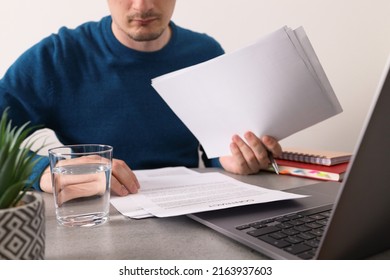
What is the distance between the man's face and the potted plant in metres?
0.76

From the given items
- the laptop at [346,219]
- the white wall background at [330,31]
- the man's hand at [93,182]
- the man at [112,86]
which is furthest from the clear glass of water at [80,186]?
the white wall background at [330,31]

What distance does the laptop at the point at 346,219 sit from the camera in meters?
0.33

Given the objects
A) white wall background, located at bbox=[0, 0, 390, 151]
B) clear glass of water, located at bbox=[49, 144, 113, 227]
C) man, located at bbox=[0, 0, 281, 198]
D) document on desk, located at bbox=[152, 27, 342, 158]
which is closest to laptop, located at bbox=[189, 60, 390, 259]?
clear glass of water, located at bbox=[49, 144, 113, 227]

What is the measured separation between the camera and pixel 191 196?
0.65 metres

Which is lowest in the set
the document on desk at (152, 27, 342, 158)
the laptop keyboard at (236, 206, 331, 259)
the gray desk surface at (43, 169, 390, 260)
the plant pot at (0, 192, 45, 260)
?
the gray desk surface at (43, 169, 390, 260)

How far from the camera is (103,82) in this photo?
45.5 inches

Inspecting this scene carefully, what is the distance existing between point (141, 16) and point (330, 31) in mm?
958

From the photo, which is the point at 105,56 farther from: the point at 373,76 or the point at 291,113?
the point at 373,76

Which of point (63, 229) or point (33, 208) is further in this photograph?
point (63, 229)

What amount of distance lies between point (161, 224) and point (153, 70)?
0.74 m

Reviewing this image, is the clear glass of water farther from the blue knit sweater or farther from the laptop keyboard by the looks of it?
the blue knit sweater

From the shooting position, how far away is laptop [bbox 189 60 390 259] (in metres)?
0.33

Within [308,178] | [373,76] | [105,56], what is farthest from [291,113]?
[373,76]

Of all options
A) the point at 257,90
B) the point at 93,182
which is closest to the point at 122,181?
the point at 93,182
